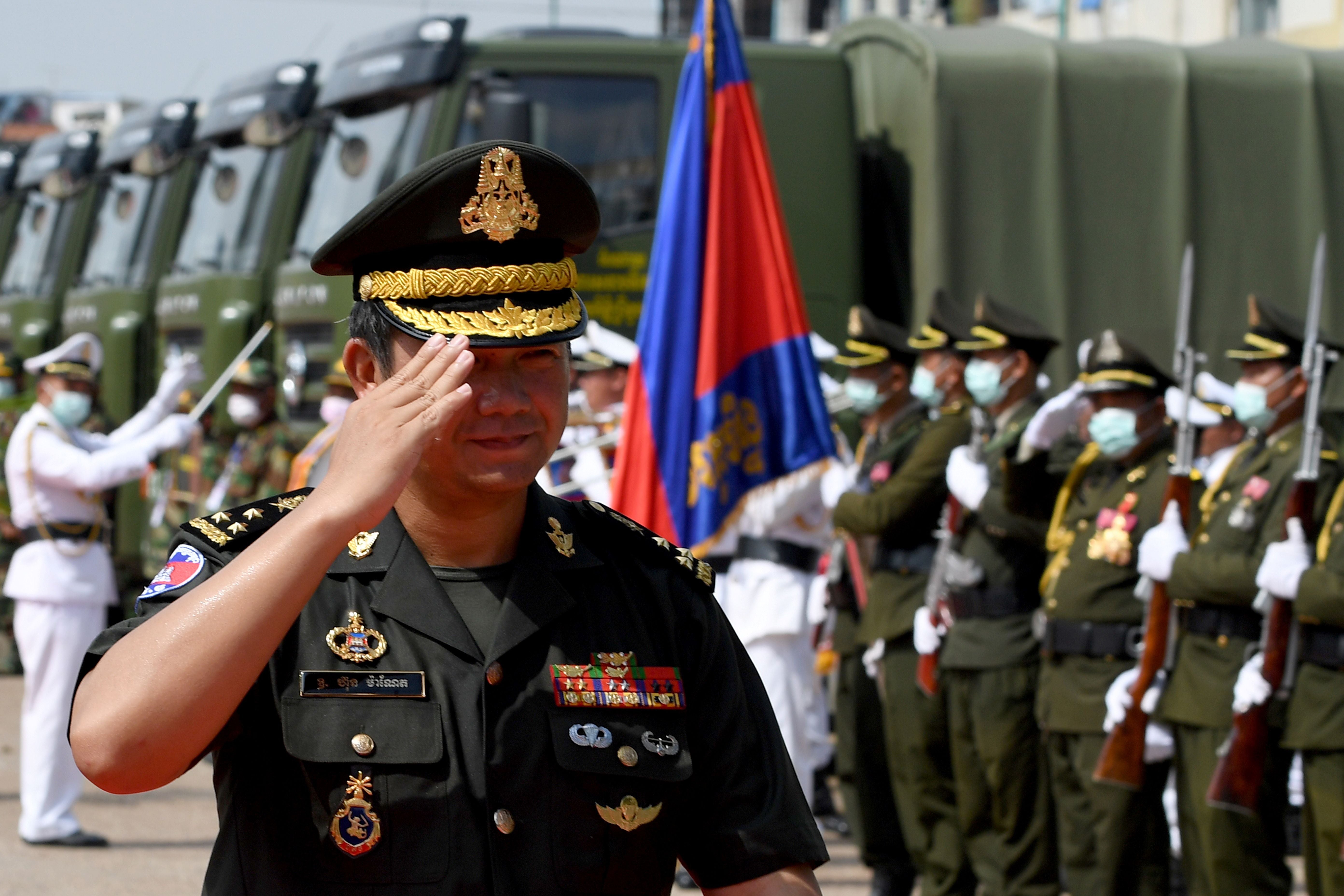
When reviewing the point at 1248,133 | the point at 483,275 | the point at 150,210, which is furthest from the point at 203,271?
the point at 483,275

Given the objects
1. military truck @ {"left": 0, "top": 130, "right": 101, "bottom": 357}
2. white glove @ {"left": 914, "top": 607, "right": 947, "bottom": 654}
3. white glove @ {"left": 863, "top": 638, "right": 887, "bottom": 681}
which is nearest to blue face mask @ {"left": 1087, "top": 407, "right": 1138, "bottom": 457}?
white glove @ {"left": 914, "top": 607, "right": 947, "bottom": 654}

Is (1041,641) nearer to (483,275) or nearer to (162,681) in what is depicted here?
(483,275)

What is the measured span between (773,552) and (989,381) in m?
1.01

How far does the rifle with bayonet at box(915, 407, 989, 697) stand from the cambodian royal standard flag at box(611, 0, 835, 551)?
0.48 m

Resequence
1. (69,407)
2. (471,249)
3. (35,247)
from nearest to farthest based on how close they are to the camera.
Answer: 1. (471,249)
2. (69,407)
3. (35,247)

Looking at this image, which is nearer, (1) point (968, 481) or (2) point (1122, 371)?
(2) point (1122, 371)

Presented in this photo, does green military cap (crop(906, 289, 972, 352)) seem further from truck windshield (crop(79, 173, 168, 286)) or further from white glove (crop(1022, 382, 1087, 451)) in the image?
truck windshield (crop(79, 173, 168, 286))

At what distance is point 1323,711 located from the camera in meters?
5.08

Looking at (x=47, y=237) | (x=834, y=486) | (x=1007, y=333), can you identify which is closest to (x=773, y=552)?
(x=834, y=486)

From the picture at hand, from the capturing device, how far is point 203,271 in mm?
10844

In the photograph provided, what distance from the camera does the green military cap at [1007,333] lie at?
21.4 feet

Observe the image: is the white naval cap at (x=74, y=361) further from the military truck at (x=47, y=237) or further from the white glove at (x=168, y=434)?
the military truck at (x=47, y=237)

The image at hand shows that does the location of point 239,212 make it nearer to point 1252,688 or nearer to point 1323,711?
point 1252,688

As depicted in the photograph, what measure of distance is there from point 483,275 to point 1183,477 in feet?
13.1
